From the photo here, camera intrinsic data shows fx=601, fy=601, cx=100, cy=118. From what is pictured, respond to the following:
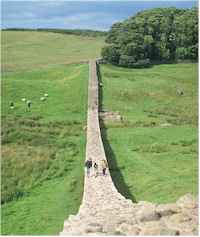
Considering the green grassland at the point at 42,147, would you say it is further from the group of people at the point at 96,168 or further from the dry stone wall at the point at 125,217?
the dry stone wall at the point at 125,217

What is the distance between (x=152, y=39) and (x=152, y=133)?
42456mm

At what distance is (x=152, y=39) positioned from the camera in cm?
8400

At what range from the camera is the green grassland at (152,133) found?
1214 inches

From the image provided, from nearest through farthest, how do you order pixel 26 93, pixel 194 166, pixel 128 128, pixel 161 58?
pixel 194 166, pixel 128 128, pixel 26 93, pixel 161 58

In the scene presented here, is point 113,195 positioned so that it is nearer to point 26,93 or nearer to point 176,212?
point 176,212

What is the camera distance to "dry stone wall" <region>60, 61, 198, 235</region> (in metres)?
18.3

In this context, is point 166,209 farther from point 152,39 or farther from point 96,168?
point 152,39

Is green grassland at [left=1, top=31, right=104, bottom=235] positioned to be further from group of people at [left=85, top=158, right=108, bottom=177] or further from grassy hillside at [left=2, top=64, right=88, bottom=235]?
group of people at [left=85, top=158, right=108, bottom=177]

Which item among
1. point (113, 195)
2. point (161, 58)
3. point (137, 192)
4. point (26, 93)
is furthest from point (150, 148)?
point (161, 58)

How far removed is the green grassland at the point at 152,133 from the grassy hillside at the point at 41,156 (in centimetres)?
239

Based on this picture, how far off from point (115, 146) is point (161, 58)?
4918 cm

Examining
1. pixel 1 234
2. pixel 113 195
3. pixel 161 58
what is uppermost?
pixel 161 58

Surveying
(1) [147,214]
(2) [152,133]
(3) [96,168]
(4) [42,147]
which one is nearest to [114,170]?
(3) [96,168]

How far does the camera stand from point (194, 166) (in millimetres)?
34688
